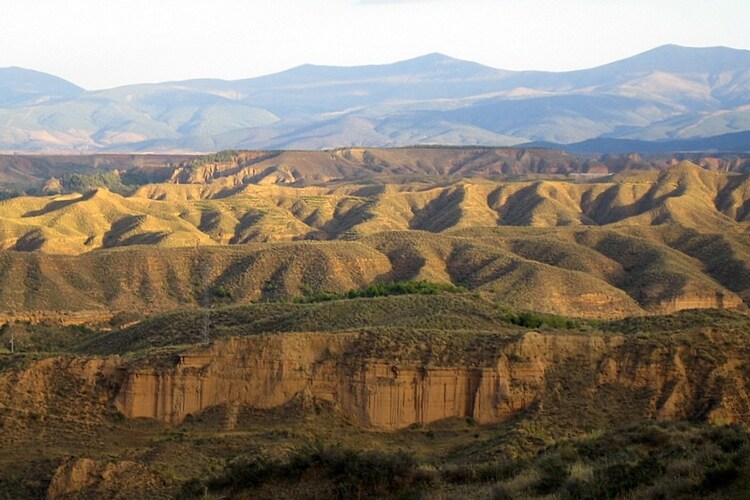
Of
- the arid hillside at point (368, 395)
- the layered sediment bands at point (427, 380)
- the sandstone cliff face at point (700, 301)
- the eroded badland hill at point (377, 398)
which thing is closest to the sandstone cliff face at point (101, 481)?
the eroded badland hill at point (377, 398)

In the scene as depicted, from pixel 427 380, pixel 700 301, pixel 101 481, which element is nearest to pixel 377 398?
pixel 427 380

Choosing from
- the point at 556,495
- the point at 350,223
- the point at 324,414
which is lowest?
the point at 350,223

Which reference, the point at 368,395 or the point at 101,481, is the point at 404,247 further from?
the point at 101,481

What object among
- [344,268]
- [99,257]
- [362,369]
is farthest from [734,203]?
[362,369]

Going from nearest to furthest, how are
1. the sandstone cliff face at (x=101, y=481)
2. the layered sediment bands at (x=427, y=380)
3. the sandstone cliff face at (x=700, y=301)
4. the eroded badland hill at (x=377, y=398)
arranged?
the eroded badland hill at (x=377, y=398) → the sandstone cliff face at (x=101, y=481) → the layered sediment bands at (x=427, y=380) → the sandstone cliff face at (x=700, y=301)

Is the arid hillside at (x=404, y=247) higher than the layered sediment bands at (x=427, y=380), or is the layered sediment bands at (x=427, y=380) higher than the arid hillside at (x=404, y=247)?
the layered sediment bands at (x=427, y=380)

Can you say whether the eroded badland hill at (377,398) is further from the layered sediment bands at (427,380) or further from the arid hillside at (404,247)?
the arid hillside at (404,247)

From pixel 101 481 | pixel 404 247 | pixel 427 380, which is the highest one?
pixel 101 481

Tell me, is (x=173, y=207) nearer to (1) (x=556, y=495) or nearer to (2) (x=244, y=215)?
(2) (x=244, y=215)
